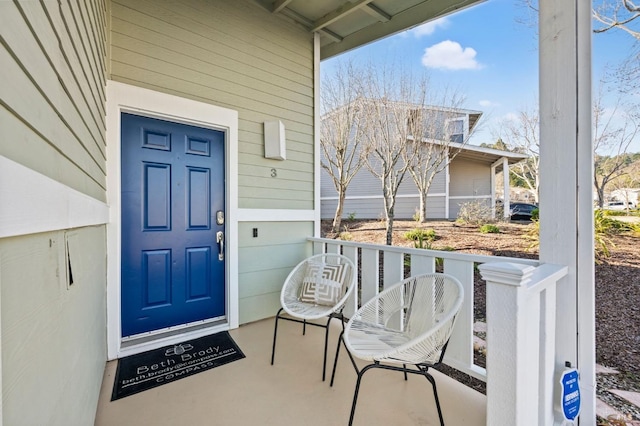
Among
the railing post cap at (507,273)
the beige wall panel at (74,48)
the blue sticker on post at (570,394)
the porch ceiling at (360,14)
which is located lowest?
the blue sticker on post at (570,394)

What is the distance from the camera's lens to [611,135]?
170cm

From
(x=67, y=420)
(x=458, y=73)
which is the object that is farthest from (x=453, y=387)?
(x=458, y=73)

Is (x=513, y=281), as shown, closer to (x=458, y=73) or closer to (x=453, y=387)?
(x=453, y=387)

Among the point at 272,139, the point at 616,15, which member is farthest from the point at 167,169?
the point at 616,15

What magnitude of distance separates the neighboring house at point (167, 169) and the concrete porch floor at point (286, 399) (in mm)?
331

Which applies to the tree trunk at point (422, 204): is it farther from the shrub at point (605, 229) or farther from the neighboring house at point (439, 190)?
the shrub at point (605, 229)

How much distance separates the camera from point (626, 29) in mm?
1654

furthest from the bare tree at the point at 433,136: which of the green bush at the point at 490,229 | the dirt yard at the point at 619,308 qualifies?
the dirt yard at the point at 619,308

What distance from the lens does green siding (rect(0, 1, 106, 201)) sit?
0.58 m

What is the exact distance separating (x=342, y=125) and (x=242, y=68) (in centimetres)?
413

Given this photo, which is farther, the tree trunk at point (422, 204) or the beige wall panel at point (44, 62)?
the tree trunk at point (422, 204)

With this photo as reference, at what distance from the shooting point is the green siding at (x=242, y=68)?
238 centimetres

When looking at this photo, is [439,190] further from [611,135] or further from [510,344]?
[510,344]

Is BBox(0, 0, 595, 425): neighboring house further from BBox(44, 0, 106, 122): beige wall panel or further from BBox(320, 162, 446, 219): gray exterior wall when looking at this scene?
BBox(320, 162, 446, 219): gray exterior wall
